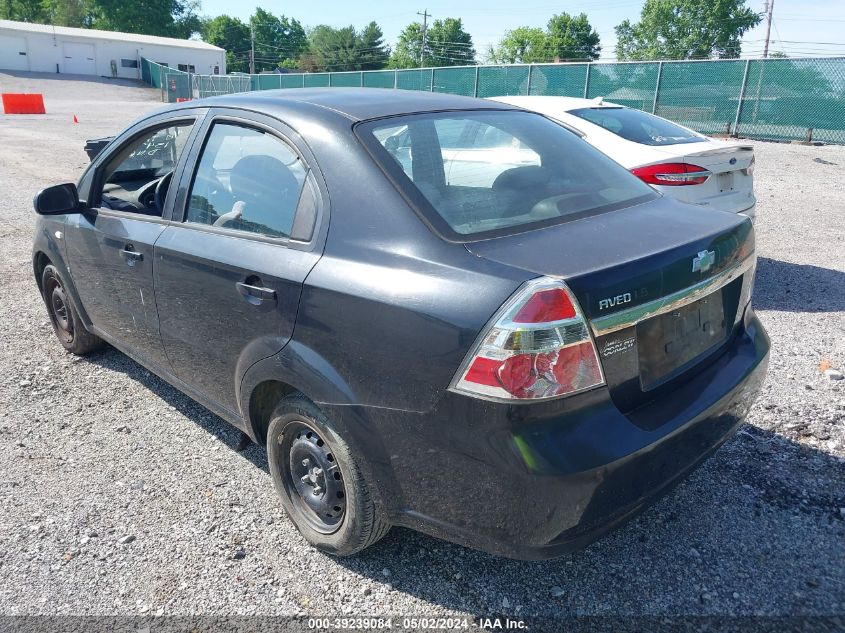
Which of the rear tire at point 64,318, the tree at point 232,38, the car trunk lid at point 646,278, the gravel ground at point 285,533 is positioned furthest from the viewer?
the tree at point 232,38

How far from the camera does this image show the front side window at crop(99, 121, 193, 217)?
11.1 ft

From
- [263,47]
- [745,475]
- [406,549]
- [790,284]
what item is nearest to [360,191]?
[406,549]

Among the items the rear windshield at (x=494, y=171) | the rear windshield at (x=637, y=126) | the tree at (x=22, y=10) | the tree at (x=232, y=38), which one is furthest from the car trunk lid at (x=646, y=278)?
the tree at (x=232, y=38)

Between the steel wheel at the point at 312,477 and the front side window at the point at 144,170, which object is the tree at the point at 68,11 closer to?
the front side window at the point at 144,170

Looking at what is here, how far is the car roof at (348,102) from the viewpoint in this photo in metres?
2.70

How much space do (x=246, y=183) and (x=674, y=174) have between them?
3.86 metres

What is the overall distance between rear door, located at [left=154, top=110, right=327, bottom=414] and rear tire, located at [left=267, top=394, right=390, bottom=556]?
30 cm

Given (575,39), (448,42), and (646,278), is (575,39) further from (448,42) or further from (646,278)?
(646,278)

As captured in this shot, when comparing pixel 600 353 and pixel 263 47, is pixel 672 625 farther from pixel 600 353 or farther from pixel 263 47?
pixel 263 47

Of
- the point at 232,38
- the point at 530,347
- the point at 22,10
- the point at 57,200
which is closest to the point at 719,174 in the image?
the point at 530,347

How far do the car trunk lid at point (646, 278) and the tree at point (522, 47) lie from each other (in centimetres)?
10434

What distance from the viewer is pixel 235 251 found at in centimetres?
269

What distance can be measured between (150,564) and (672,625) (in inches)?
77.9

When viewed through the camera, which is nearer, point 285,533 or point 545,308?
point 545,308
